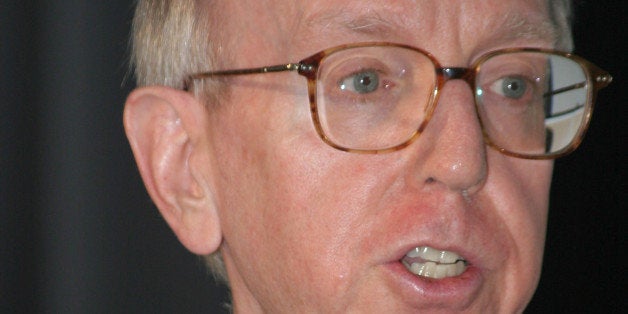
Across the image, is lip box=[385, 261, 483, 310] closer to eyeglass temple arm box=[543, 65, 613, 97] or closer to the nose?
the nose

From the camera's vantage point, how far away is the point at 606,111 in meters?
2.29

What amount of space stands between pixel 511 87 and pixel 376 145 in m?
0.25

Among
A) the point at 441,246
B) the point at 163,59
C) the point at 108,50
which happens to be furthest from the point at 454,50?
the point at 108,50

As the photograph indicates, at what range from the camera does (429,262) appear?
1.35m

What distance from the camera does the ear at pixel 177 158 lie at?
4.95ft

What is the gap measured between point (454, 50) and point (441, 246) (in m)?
0.27

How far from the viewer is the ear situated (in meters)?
1.51

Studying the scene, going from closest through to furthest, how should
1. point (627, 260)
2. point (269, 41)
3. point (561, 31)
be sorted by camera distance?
point (269, 41) → point (561, 31) → point (627, 260)

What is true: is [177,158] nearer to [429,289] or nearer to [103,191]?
[429,289]

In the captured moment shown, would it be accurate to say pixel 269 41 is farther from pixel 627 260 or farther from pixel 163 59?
pixel 627 260

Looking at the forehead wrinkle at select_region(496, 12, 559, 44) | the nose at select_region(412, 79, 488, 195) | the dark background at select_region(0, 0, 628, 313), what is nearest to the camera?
the nose at select_region(412, 79, 488, 195)

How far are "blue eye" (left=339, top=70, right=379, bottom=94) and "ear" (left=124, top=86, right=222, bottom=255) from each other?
0.82ft

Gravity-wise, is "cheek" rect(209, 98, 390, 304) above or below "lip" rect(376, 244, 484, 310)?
above

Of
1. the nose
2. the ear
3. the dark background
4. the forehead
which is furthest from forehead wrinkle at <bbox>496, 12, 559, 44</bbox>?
the dark background
